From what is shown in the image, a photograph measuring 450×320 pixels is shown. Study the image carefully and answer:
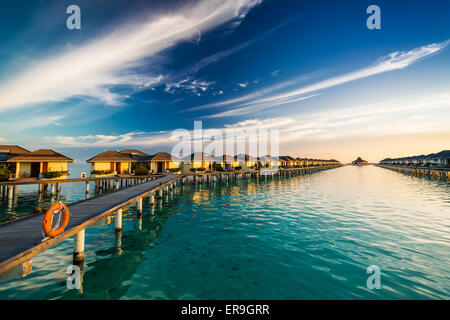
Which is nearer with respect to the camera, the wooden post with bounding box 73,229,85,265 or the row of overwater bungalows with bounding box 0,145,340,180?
the wooden post with bounding box 73,229,85,265

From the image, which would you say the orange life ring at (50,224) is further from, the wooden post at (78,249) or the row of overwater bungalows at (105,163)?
the row of overwater bungalows at (105,163)

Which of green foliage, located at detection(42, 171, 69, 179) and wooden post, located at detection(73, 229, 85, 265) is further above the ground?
green foliage, located at detection(42, 171, 69, 179)

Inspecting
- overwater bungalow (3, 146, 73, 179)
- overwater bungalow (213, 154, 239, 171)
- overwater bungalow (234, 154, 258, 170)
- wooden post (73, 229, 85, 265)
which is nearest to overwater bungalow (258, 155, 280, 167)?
overwater bungalow (234, 154, 258, 170)

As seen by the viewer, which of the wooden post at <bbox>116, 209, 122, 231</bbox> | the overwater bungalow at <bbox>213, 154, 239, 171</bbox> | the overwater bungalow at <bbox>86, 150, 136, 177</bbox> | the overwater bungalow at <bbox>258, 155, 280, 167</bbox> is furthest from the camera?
the overwater bungalow at <bbox>258, 155, 280, 167</bbox>

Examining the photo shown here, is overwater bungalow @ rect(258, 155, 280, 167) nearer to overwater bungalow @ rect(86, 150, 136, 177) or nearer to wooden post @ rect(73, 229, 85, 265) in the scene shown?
overwater bungalow @ rect(86, 150, 136, 177)

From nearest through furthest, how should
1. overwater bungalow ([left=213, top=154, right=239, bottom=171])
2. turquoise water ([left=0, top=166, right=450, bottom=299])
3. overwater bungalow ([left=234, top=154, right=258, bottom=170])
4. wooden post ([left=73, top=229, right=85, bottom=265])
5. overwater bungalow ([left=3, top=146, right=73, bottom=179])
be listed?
1. turquoise water ([left=0, top=166, right=450, bottom=299])
2. wooden post ([left=73, top=229, right=85, bottom=265])
3. overwater bungalow ([left=3, top=146, right=73, bottom=179])
4. overwater bungalow ([left=213, top=154, right=239, bottom=171])
5. overwater bungalow ([left=234, top=154, right=258, bottom=170])

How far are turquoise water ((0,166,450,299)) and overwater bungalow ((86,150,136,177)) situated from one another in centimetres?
1976

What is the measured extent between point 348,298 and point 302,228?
555 cm

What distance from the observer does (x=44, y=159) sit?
23.8 metres

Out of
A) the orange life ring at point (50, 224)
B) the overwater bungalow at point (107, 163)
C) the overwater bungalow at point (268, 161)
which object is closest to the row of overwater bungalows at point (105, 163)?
the overwater bungalow at point (107, 163)

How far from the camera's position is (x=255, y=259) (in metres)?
7.23

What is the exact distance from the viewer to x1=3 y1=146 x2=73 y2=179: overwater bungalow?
74.9 feet

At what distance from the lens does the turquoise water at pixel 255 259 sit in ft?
17.7
